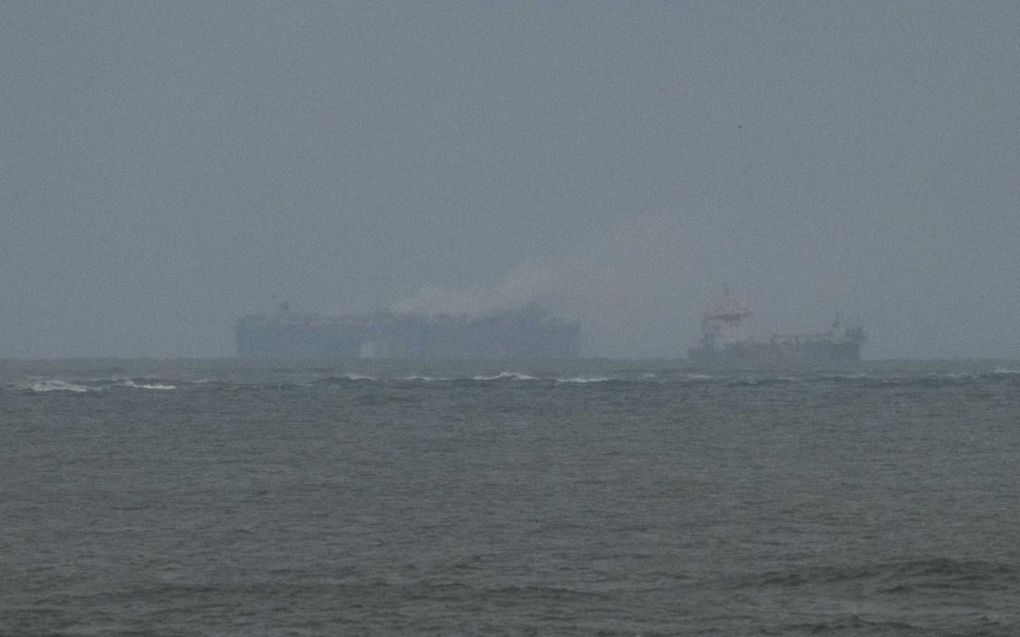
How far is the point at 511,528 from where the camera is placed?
A: 3138 cm

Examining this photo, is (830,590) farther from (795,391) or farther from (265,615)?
(795,391)

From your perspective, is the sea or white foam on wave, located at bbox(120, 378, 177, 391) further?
white foam on wave, located at bbox(120, 378, 177, 391)

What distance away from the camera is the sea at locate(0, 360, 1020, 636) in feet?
75.5

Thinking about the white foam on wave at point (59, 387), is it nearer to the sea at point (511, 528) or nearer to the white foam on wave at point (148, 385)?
the white foam on wave at point (148, 385)

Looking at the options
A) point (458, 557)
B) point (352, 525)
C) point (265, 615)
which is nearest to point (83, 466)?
point (352, 525)

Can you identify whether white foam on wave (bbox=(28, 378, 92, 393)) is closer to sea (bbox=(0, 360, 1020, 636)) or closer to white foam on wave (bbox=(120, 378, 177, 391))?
white foam on wave (bbox=(120, 378, 177, 391))

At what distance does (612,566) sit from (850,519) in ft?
25.0

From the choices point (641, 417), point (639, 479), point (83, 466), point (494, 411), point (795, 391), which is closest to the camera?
point (639, 479)

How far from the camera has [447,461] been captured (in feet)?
155

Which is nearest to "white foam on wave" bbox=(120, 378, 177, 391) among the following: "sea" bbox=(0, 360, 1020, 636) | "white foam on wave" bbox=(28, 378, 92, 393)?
"white foam on wave" bbox=(28, 378, 92, 393)

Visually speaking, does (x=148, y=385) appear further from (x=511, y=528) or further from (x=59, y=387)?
(x=511, y=528)

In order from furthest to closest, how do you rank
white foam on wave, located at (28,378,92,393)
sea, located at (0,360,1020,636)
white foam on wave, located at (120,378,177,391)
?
white foam on wave, located at (120,378,177,391)
white foam on wave, located at (28,378,92,393)
sea, located at (0,360,1020,636)

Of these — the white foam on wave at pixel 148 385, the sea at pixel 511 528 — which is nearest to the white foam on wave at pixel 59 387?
the white foam on wave at pixel 148 385

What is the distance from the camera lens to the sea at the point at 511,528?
906 inches
